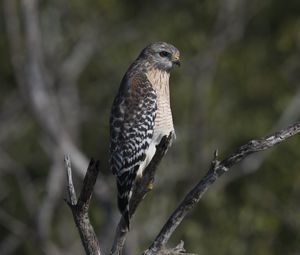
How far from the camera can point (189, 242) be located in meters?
14.9

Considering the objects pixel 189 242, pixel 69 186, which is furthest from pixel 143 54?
Result: pixel 189 242

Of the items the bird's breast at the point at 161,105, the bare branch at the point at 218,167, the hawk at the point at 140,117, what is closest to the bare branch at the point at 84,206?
the bare branch at the point at 218,167

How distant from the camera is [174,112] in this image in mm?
17297

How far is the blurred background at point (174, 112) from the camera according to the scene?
49.4 ft

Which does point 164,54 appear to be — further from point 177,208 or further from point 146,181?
point 177,208

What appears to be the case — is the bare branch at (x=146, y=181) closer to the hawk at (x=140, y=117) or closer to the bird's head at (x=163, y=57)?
the hawk at (x=140, y=117)

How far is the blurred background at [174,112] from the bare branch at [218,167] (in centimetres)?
Answer: 756

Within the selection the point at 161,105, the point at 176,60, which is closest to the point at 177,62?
the point at 176,60

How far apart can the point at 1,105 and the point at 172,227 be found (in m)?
12.9

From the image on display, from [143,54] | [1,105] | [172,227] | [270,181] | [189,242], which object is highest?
[1,105]

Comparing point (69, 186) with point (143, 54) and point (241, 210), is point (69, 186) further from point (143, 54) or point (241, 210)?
point (241, 210)

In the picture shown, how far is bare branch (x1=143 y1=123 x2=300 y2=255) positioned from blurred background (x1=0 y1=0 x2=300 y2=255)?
24.8ft

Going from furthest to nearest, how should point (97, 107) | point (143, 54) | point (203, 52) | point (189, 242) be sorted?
point (97, 107)
point (203, 52)
point (189, 242)
point (143, 54)

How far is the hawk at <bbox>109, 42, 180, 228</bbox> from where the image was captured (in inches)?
295
